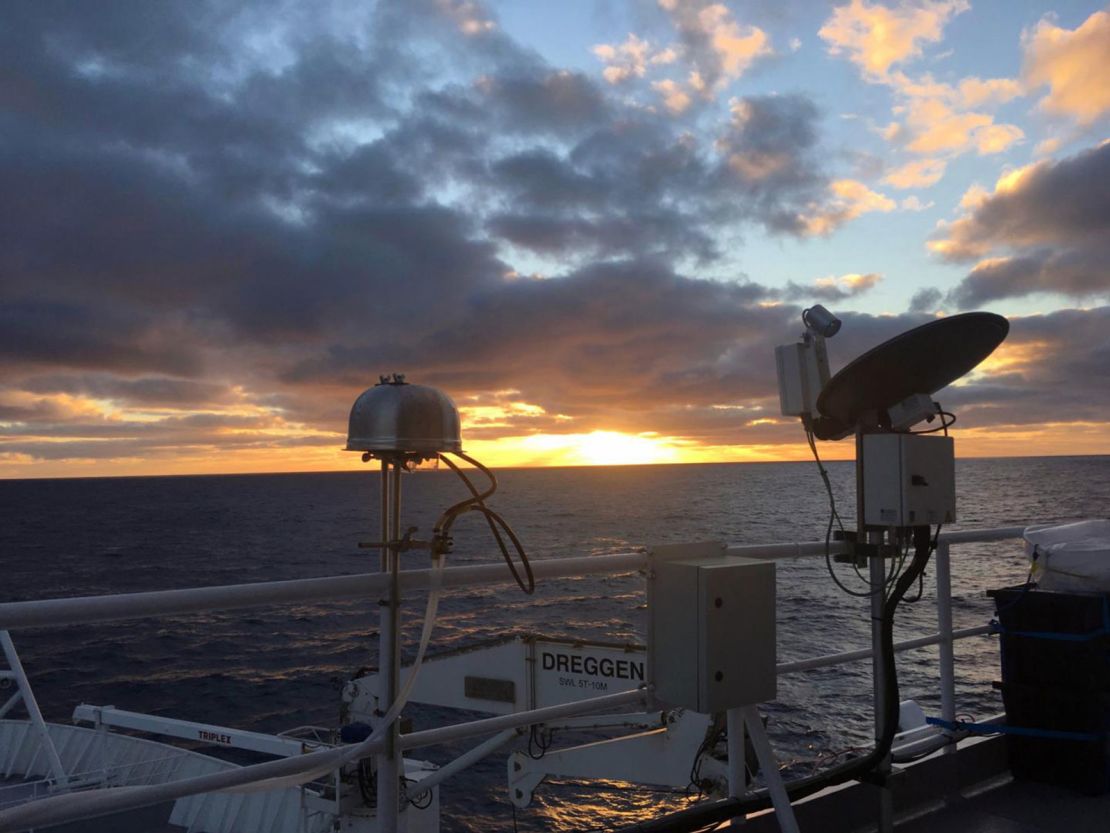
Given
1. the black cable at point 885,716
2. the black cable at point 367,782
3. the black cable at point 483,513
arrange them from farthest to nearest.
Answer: the black cable at point 367,782
the black cable at point 885,716
the black cable at point 483,513

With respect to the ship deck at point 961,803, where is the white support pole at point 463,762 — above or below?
below

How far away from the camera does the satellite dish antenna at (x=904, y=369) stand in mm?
3408

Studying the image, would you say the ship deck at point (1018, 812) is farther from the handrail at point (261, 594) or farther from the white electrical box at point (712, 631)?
the handrail at point (261, 594)

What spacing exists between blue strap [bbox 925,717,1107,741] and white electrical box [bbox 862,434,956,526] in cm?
159

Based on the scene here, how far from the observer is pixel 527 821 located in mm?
17844

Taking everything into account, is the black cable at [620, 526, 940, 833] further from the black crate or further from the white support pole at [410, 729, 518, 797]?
the white support pole at [410, 729, 518, 797]

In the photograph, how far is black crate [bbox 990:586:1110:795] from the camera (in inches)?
166

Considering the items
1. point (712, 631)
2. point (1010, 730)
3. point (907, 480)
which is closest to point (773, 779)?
point (712, 631)

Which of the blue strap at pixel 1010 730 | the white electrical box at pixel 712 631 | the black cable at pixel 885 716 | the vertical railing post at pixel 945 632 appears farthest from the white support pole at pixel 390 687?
the blue strap at pixel 1010 730

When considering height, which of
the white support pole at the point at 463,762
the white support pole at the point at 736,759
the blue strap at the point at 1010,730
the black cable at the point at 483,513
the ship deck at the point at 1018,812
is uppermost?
the black cable at the point at 483,513

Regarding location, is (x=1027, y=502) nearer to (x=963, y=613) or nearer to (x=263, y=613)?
(x=963, y=613)

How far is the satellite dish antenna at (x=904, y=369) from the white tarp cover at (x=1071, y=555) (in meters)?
1.45

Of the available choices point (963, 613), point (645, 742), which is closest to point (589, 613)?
point (963, 613)

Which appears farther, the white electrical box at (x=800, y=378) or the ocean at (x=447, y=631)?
the ocean at (x=447, y=631)
